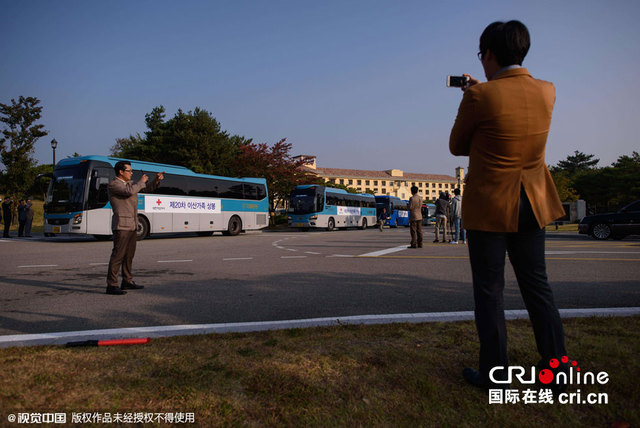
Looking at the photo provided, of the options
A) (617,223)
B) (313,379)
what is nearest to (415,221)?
(617,223)

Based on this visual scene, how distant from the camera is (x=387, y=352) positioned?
2709mm

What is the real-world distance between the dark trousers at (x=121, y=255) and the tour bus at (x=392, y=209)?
3769 cm

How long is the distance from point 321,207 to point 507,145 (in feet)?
97.5

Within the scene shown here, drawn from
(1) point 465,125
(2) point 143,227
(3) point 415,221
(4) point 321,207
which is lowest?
(2) point 143,227

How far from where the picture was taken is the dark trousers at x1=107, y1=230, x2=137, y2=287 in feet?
18.2

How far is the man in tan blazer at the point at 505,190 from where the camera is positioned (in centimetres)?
219

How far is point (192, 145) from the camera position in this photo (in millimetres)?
45031

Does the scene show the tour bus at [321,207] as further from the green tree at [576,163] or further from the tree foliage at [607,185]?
the green tree at [576,163]

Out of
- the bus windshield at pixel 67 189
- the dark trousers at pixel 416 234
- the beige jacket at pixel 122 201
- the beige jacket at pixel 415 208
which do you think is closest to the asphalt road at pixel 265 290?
the beige jacket at pixel 122 201

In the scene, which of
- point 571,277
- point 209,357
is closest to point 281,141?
point 571,277

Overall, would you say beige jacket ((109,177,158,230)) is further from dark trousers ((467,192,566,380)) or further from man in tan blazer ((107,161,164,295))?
dark trousers ((467,192,566,380))

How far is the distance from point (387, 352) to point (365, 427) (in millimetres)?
915

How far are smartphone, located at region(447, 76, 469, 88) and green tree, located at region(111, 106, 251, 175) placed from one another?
40.9 meters

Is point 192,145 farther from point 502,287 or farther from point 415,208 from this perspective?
point 502,287
